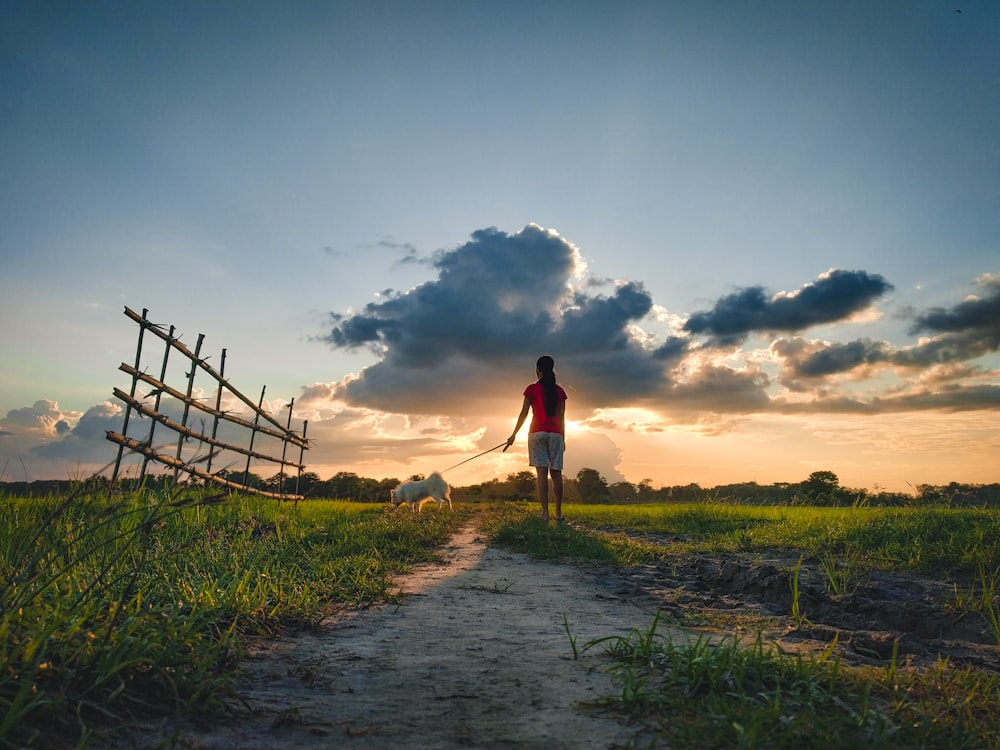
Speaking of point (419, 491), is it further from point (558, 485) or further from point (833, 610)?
point (833, 610)

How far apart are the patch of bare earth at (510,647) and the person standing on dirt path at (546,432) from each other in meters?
4.21

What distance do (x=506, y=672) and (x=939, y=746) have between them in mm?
1527

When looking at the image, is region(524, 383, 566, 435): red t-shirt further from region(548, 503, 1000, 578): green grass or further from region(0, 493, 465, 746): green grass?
region(0, 493, 465, 746): green grass

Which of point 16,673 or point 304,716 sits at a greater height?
point 16,673

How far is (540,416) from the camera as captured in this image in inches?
388

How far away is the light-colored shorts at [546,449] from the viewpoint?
384 inches

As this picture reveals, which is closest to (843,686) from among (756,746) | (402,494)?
(756,746)

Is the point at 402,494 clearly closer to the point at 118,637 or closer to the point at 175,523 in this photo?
the point at 175,523

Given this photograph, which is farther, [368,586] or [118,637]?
[368,586]

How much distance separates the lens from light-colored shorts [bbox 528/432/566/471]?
977 cm

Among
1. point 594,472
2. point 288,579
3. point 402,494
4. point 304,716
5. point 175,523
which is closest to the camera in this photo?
point 304,716

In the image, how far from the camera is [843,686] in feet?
7.74

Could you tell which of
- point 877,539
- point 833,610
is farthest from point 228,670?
point 877,539

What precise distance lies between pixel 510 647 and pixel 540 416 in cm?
697
